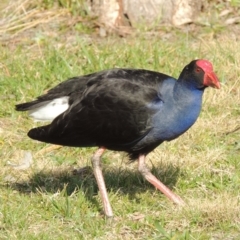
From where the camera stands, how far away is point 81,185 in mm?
5672

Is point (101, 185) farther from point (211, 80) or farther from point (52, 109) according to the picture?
point (211, 80)

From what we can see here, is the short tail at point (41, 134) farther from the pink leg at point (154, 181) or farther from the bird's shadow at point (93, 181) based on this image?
the pink leg at point (154, 181)

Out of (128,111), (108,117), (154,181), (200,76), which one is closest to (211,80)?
(200,76)

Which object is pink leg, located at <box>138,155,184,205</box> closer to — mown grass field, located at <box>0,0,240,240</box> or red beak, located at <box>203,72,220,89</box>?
mown grass field, located at <box>0,0,240,240</box>

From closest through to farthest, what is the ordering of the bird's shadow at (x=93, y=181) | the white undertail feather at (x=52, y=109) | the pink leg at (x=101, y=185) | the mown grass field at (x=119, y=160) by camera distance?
1. the mown grass field at (x=119, y=160)
2. the pink leg at (x=101, y=185)
3. the white undertail feather at (x=52, y=109)
4. the bird's shadow at (x=93, y=181)

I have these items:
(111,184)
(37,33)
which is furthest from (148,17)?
(111,184)

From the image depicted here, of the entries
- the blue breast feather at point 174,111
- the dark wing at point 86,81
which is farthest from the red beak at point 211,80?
the dark wing at point 86,81

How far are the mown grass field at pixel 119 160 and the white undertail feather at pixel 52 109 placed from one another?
1.61 ft

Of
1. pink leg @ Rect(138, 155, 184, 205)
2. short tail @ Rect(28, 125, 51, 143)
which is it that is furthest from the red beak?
short tail @ Rect(28, 125, 51, 143)

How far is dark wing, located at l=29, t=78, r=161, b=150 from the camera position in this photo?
5125 millimetres

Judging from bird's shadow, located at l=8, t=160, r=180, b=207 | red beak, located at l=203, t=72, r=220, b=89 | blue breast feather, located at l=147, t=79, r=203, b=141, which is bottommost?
bird's shadow, located at l=8, t=160, r=180, b=207

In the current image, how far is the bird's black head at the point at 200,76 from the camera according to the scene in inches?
203

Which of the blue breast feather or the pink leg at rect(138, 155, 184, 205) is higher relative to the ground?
the blue breast feather

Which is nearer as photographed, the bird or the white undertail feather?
the bird
